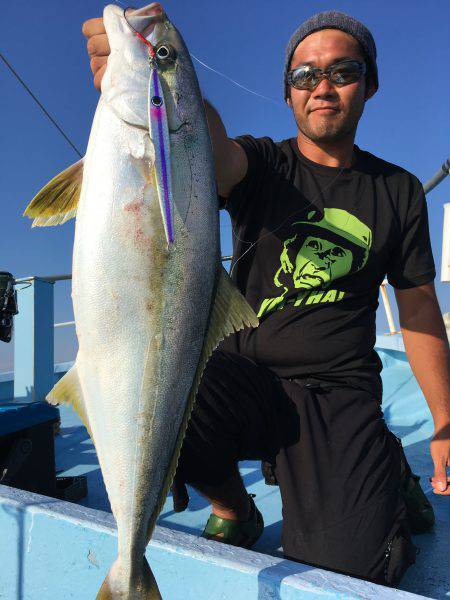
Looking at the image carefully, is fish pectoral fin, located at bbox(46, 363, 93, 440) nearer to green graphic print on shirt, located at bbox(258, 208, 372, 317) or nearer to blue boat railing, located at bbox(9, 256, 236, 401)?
green graphic print on shirt, located at bbox(258, 208, 372, 317)

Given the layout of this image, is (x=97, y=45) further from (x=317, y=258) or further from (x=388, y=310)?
(x=388, y=310)

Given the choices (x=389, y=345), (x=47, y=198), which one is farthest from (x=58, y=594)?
(x=389, y=345)

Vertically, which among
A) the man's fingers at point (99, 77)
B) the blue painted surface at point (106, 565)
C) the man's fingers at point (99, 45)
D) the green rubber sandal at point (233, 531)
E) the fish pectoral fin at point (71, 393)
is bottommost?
the green rubber sandal at point (233, 531)

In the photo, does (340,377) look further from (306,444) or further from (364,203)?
(364,203)

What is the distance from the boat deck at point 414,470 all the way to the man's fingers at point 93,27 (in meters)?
2.49

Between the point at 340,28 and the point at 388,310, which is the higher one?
the point at 340,28

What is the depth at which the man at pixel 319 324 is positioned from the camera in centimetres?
215

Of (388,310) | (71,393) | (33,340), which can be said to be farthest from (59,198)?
(388,310)

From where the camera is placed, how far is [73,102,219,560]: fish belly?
1.44 metres

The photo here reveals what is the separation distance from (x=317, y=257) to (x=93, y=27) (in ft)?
4.89

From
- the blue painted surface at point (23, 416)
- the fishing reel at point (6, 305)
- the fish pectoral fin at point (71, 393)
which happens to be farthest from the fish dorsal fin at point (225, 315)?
the fishing reel at point (6, 305)

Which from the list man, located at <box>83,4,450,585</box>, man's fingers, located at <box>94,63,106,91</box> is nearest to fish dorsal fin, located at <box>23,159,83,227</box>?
man's fingers, located at <box>94,63,106,91</box>

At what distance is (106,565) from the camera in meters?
1.71

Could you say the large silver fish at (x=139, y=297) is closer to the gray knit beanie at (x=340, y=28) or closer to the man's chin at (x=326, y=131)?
the man's chin at (x=326, y=131)
